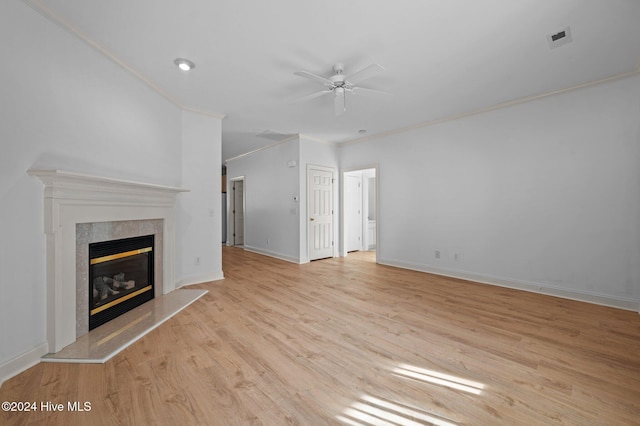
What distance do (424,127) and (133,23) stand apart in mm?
4535

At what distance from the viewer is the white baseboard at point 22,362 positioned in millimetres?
1791

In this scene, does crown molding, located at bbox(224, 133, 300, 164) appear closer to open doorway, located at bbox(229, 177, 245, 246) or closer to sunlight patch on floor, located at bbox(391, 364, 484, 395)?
open doorway, located at bbox(229, 177, 245, 246)

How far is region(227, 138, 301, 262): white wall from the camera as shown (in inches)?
232

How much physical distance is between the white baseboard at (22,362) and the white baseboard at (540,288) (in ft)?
16.7

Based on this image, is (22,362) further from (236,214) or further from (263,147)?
(236,214)

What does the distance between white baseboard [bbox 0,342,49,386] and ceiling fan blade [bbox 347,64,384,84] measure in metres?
3.63

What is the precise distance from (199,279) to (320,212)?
9.77ft

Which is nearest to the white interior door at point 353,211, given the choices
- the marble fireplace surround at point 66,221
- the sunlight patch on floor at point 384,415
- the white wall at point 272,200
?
the white wall at point 272,200

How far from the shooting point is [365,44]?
2539mm

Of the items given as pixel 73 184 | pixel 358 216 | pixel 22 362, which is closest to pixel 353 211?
pixel 358 216

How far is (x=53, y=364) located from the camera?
77.9 inches

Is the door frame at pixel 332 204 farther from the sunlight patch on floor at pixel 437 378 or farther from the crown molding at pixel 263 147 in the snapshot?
the sunlight patch on floor at pixel 437 378

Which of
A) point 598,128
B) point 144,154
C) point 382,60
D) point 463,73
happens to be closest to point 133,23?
point 144,154

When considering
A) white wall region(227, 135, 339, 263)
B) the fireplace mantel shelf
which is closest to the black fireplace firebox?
the fireplace mantel shelf
